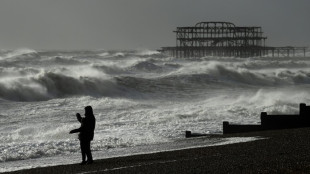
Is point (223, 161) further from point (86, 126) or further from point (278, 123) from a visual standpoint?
point (278, 123)

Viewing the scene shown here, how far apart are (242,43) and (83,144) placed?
7789cm

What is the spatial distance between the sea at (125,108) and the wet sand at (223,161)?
1.31 m

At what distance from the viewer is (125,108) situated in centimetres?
2716

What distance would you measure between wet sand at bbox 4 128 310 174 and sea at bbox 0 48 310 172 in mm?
1310

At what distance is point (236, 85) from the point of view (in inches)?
1778

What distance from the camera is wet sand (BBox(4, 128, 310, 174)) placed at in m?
9.75

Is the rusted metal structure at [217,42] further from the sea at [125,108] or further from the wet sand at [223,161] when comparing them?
the wet sand at [223,161]

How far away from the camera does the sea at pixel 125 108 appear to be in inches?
592

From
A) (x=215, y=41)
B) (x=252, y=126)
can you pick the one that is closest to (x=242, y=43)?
(x=215, y=41)

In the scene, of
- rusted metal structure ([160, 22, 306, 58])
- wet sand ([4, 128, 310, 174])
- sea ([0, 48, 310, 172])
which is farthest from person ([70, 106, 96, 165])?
rusted metal structure ([160, 22, 306, 58])

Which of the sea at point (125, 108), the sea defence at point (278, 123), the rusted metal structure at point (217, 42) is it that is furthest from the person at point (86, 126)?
the rusted metal structure at point (217, 42)

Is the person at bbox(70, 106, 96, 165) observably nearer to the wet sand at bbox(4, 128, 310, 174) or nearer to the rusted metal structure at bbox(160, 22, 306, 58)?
the wet sand at bbox(4, 128, 310, 174)

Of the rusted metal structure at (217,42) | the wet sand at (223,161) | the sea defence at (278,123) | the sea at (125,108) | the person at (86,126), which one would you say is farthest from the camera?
the rusted metal structure at (217,42)

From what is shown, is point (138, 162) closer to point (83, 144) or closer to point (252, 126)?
point (83, 144)
